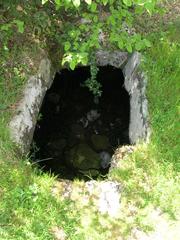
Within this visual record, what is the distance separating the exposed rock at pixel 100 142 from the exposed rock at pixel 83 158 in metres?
0.15

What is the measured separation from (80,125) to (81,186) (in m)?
2.14

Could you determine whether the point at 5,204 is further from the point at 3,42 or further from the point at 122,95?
the point at 122,95

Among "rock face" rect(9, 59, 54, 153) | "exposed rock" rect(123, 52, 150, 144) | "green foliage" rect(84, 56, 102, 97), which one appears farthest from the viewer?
"green foliage" rect(84, 56, 102, 97)

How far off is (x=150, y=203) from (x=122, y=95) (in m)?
3.08

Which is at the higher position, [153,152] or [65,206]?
[153,152]

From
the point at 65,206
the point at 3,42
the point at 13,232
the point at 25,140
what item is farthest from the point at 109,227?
the point at 3,42

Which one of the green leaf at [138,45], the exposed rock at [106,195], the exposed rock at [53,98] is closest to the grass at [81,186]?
the exposed rock at [106,195]

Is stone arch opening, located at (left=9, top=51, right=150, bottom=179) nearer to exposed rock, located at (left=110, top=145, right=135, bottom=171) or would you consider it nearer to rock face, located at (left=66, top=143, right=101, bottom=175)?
rock face, located at (left=66, top=143, right=101, bottom=175)

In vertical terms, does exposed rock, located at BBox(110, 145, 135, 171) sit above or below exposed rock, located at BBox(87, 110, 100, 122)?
above

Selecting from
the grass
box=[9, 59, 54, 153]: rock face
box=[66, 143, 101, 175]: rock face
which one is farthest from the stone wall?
box=[66, 143, 101, 175]: rock face

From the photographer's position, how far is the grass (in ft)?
15.4

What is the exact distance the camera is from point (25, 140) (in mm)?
5668

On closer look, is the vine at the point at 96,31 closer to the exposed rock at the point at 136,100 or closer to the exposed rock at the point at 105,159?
the exposed rock at the point at 136,100

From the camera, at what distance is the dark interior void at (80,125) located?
21.1 ft
